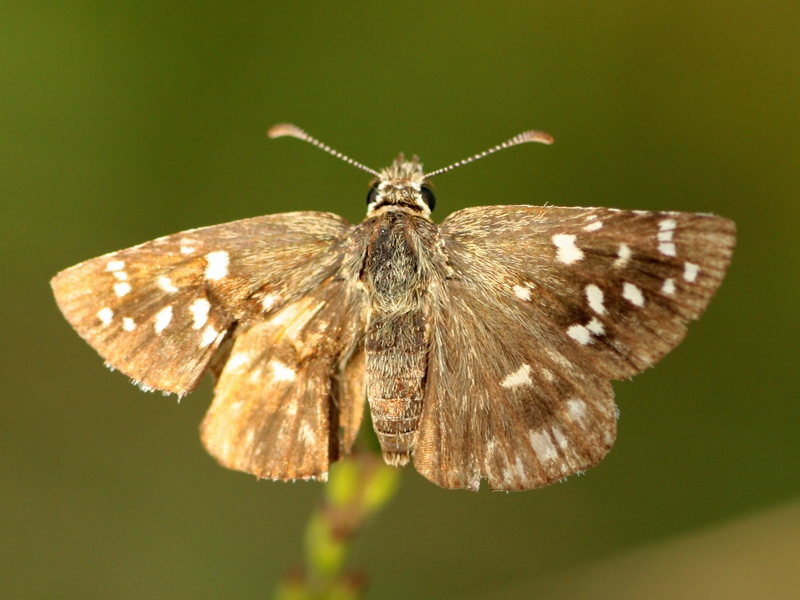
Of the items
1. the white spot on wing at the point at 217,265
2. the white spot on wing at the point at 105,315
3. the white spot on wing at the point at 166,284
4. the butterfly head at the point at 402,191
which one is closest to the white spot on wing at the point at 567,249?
the butterfly head at the point at 402,191

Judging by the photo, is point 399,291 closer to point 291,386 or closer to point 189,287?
point 291,386

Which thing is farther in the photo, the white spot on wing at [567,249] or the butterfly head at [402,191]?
the butterfly head at [402,191]

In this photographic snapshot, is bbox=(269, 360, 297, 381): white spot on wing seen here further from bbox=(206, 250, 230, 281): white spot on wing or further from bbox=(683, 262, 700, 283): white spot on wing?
bbox=(683, 262, 700, 283): white spot on wing

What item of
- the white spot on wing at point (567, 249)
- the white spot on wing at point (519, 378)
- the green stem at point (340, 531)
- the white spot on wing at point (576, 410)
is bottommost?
the green stem at point (340, 531)

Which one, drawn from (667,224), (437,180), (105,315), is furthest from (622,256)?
(437,180)

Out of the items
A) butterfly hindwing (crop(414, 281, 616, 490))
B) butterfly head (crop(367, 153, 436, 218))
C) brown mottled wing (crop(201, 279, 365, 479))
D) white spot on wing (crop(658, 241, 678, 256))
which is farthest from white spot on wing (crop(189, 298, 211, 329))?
white spot on wing (crop(658, 241, 678, 256))

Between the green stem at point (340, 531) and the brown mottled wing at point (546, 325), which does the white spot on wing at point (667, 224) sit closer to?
the brown mottled wing at point (546, 325)
